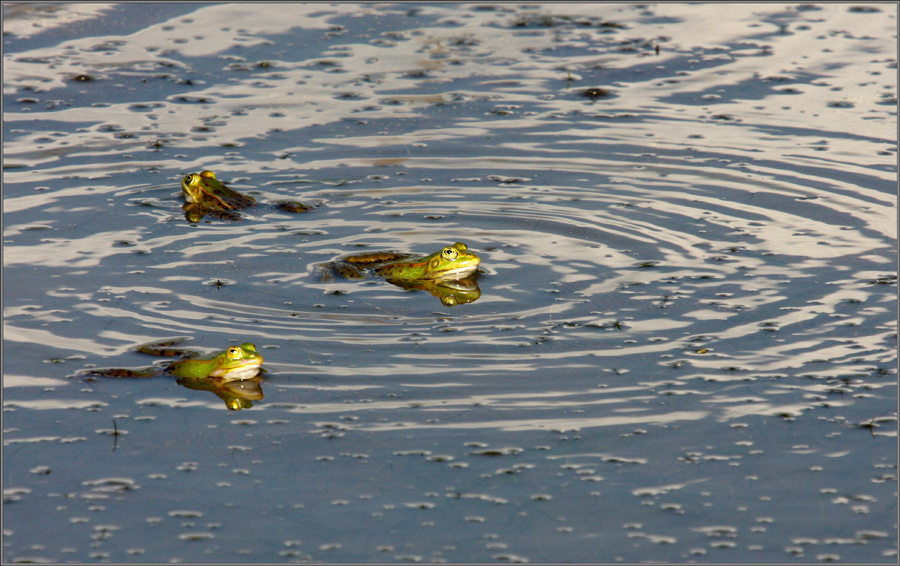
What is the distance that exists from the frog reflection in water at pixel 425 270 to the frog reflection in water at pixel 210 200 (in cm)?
164

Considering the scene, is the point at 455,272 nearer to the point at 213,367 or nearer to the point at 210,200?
the point at 213,367

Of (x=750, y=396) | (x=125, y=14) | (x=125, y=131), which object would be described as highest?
(x=125, y=14)

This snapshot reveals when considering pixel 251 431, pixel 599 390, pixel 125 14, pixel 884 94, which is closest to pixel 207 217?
pixel 251 431

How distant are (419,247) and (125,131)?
4.83 metres

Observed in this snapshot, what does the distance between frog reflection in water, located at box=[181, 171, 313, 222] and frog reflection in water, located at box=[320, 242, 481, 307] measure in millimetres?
1644

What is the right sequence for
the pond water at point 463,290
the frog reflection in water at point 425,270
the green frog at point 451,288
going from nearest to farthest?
the pond water at point 463,290 < the green frog at point 451,288 < the frog reflection in water at point 425,270

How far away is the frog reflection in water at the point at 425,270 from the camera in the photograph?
866 centimetres

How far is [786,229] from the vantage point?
973 centimetres

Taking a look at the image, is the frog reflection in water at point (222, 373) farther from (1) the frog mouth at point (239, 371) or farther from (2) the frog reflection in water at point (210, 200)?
(2) the frog reflection in water at point (210, 200)

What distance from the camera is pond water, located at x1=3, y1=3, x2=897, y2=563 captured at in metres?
5.70

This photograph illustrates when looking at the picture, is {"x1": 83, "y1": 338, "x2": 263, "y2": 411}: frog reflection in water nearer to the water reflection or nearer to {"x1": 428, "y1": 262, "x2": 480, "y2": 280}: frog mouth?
the water reflection

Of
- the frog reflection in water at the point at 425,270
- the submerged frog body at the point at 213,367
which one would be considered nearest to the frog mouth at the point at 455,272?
the frog reflection in water at the point at 425,270

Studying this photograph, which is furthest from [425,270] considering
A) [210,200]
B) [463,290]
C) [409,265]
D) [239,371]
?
[210,200]

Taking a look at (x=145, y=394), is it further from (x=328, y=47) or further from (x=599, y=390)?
(x=328, y=47)
